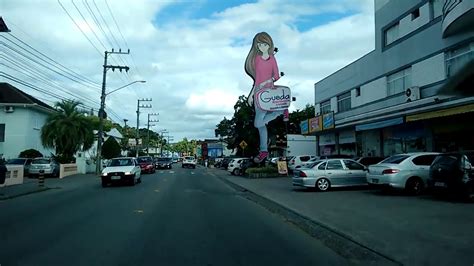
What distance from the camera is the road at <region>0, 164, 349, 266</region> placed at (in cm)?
745

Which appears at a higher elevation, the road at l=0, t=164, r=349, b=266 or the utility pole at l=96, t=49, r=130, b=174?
the utility pole at l=96, t=49, r=130, b=174

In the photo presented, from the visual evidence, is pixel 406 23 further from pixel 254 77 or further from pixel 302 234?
pixel 302 234

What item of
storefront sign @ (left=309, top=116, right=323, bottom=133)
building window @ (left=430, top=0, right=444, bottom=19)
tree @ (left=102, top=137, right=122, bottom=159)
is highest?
building window @ (left=430, top=0, right=444, bottom=19)

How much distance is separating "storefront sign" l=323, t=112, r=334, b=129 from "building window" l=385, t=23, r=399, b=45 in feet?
26.1

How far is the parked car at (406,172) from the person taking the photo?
662 inches

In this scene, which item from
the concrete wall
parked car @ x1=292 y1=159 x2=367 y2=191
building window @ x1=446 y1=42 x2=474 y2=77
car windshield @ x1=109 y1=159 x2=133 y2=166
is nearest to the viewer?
parked car @ x1=292 y1=159 x2=367 y2=191

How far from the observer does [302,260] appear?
748 cm

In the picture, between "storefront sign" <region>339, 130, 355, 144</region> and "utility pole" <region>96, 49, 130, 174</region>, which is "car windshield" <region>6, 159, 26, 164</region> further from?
"storefront sign" <region>339, 130, 355, 144</region>

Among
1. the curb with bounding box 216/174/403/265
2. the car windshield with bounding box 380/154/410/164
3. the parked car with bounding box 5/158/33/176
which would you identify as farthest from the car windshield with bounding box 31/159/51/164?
the car windshield with bounding box 380/154/410/164

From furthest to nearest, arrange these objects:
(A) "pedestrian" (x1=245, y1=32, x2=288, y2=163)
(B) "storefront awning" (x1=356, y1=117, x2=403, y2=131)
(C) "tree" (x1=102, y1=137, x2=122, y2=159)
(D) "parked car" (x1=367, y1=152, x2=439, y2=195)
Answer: (C) "tree" (x1=102, y1=137, x2=122, y2=159) → (A) "pedestrian" (x1=245, y1=32, x2=288, y2=163) → (B) "storefront awning" (x1=356, y1=117, x2=403, y2=131) → (D) "parked car" (x1=367, y1=152, x2=439, y2=195)

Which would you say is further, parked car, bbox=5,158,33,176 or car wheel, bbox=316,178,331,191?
parked car, bbox=5,158,33,176

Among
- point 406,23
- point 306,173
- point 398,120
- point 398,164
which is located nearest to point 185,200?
point 306,173

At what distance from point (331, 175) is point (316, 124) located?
18.9m

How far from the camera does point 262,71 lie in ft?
119
